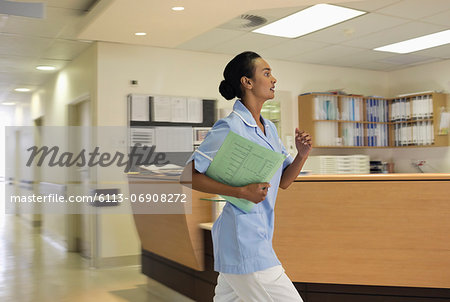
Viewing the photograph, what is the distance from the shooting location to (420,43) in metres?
6.67

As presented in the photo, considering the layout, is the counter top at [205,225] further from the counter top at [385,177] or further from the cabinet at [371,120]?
the cabinet at [371,120]

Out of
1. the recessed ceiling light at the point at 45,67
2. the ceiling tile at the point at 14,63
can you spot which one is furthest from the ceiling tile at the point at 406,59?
the ceiling tile at the point at 14,63

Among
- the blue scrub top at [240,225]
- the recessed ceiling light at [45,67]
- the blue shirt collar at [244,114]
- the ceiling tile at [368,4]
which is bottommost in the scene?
the blue scrub top at [240,225]

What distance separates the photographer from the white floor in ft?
15.8

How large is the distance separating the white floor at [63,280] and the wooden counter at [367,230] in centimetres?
153

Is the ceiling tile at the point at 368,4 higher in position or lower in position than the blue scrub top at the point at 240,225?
higher

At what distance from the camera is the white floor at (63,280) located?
15.8 feet

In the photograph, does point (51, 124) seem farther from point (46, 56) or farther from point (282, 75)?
point (282, 75)

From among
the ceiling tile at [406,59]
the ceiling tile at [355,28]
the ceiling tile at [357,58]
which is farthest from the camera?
the ceiling tile at [406,59]

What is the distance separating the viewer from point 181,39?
5711 mm

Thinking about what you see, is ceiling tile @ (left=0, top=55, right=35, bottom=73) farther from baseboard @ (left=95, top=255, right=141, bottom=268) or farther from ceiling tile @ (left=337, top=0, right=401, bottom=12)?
ceiling tile @ (left=337, top=0, right=401, bottom=12)

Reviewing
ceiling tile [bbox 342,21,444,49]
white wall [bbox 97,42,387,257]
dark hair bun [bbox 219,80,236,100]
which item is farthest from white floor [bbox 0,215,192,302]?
ceiling tile [bbox 342,21,444,49]

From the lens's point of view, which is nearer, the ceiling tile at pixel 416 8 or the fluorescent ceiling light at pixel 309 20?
the ceiling tile at pixel 416 8

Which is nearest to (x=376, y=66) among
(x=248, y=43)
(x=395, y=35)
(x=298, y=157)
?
(x=395, y=35)
